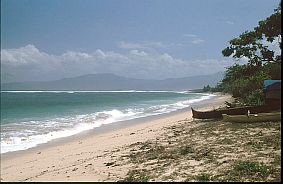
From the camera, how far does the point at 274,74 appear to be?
2347 cm

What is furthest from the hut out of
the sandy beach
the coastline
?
the coastline

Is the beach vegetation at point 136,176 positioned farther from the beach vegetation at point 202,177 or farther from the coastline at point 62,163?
the beach vegetation at point 202,177

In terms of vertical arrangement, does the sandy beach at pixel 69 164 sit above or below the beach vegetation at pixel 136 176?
below

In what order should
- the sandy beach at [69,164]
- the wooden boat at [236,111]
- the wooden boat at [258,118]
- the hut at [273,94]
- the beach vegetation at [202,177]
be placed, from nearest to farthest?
1. the beach vegetation at [202,177]
2. the sandy beach at [69,164]
3. the wooden boat at [258,118]
4. the hut at [273,94]
5. the wooden boat at [236,111]

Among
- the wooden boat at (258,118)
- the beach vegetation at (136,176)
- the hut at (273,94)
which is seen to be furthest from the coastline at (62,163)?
the hut at (273,94)

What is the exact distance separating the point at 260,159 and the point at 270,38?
69.3ft

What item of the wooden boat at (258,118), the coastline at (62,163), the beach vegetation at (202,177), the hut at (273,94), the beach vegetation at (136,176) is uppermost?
the hut at (273,94)

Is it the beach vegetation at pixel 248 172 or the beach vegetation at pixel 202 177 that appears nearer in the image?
the beach vegetation at pixel 248 172

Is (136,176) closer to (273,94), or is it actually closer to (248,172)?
(248,172)

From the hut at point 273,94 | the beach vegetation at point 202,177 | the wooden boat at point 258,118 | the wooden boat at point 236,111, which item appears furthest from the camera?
the wooden boat at point 236,111

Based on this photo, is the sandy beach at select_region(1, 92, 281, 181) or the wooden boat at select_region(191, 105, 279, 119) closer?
the sandy beach at select_region(1, 92, 281, 181)

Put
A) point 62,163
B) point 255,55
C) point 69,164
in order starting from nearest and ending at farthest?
1. point 69,164
2. point 62,163
3. point 255,55

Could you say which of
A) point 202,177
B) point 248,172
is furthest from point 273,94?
point 202,177

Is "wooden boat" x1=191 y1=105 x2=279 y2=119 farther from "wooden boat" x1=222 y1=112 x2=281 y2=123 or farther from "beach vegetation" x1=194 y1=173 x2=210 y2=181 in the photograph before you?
"beach vegetation" x1=194 y1=173 x2=210 y2=181
